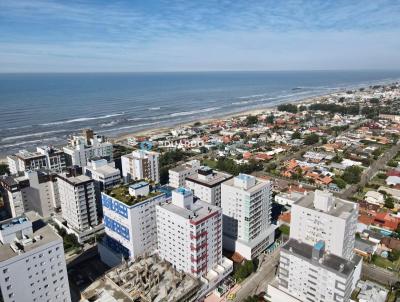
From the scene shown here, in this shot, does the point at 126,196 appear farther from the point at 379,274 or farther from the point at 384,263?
the point at 384,263

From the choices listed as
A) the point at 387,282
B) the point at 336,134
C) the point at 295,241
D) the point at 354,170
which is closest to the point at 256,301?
the point at 295,241

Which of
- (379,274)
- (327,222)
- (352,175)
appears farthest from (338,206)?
(352,175)

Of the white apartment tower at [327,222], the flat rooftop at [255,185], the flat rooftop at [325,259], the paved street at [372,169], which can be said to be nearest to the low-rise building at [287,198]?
the paved street at [372,169]

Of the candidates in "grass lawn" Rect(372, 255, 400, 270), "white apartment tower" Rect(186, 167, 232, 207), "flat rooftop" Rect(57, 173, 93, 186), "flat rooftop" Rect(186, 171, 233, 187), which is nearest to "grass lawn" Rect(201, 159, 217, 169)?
"flat rooftop" Rect(186, 171, 233, 187)

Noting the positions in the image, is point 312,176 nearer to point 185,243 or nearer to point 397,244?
point 397,244

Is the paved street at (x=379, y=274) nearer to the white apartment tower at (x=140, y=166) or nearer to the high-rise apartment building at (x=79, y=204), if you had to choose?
the white apartment tower at (x=140, y=166)

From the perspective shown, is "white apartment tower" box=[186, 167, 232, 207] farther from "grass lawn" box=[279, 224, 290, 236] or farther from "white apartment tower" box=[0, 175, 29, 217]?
"white apartment tower" box=[0, 175, 29, 217]
